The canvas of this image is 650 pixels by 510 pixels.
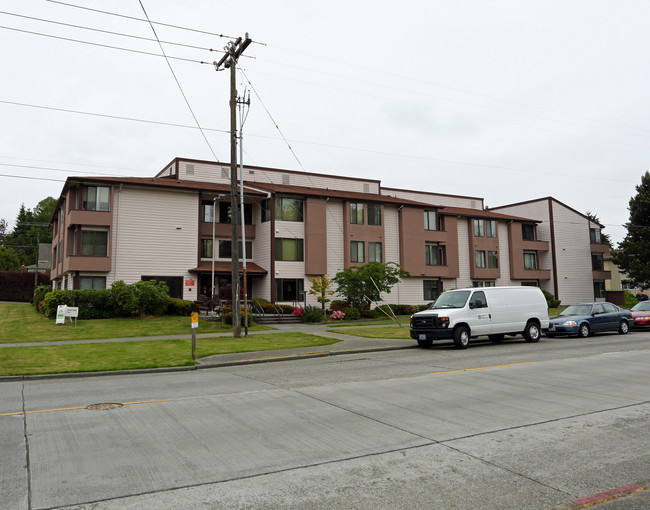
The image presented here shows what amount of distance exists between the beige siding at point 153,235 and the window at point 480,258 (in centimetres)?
2706

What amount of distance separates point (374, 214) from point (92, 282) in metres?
21.7

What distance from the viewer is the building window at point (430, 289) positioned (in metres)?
42.7

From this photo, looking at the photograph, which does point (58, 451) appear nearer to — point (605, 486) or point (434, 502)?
point (434, 502)

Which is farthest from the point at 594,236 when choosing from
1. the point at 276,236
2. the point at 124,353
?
the point at 124,353

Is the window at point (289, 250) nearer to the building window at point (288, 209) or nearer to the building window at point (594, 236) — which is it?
the building window at point (288, 209)

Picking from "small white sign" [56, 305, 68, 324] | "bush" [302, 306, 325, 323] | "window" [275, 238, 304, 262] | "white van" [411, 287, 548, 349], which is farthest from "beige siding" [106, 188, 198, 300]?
"white van" [411, 287, 548, 349]

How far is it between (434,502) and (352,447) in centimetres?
173

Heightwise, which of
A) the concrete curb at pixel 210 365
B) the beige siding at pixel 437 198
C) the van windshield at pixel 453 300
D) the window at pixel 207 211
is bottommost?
the concrete curb at pixel 210 365

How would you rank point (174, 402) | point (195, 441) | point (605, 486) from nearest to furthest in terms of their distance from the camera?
point (605, 486) < point (195, 441) < point (174, 402)

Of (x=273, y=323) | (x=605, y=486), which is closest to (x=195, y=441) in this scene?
(x=605, y=486)

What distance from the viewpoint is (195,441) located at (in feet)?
20.2

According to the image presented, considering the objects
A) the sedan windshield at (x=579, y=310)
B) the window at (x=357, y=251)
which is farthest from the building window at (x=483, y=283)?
the sedan windshield at (x=579, y=310)

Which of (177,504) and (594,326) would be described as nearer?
(177,504)

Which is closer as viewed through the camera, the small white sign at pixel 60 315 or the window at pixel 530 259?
the small white sign at pixel 60 315
